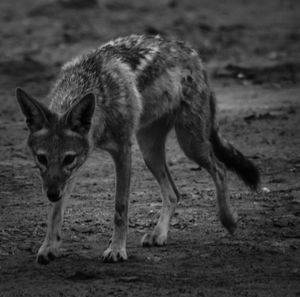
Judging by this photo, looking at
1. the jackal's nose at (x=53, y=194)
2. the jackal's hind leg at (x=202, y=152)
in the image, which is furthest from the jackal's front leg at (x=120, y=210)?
the jackal's hind leg at (x=202, y=152)

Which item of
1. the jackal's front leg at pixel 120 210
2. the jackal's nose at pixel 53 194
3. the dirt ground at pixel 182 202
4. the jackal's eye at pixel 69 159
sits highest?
the jackal's eye at pixel 69 159

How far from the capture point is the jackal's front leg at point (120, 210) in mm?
5695

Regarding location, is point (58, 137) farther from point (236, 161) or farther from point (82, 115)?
point (236, 161)

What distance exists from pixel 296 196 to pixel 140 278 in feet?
7.97

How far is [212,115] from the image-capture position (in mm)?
6875

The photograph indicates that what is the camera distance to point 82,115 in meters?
5.62

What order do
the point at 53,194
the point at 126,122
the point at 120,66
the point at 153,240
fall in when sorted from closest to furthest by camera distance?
the point at 53,194 → the point at 126,122 → the point at 153,240 → the point at 120,66

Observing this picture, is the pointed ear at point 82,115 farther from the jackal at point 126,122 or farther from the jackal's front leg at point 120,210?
the jackal's front leg at point 120,210

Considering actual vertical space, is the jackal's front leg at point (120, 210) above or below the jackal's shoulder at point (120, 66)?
below

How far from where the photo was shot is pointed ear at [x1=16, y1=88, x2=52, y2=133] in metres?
5.55

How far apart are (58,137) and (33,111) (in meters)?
0.27

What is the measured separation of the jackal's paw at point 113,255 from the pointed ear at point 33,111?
1.00 meters

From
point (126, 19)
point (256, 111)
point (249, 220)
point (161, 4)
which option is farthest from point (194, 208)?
point (161, 4)

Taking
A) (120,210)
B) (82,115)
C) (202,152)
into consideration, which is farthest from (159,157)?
(82,115)
